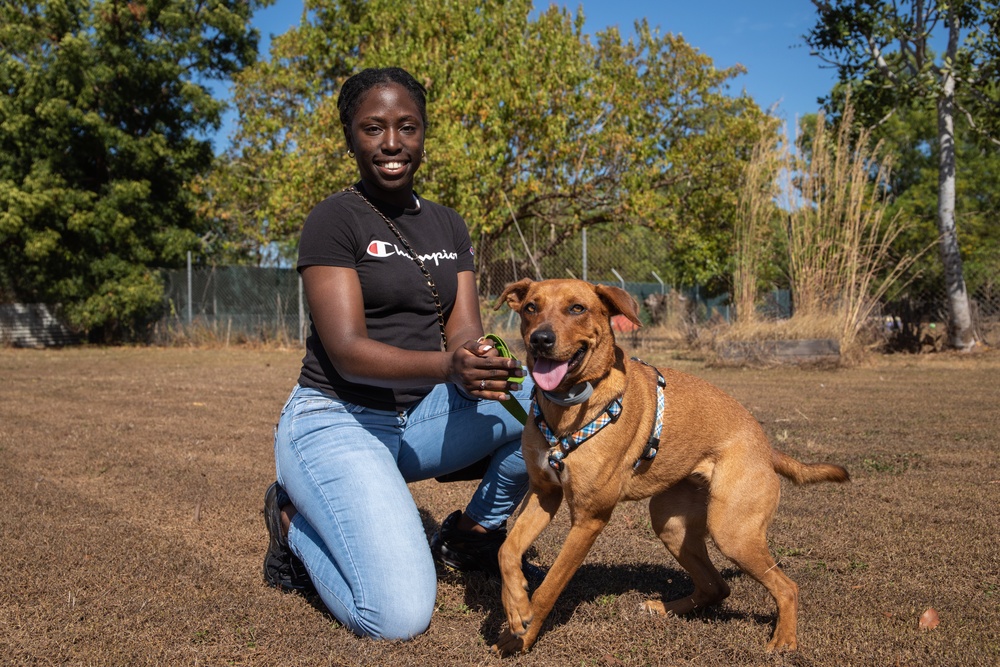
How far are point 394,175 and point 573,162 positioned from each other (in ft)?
49.4

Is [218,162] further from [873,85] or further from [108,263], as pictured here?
[873,85]

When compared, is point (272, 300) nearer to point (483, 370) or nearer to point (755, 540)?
point (483, 370)

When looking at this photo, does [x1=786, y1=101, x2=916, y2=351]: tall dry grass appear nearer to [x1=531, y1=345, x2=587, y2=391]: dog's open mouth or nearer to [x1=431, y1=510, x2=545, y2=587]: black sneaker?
[x1=431, y1=510, x2=545, y2=587]: black sneaker

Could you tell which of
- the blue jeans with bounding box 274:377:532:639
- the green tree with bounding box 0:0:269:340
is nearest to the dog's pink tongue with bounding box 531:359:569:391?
the blue jeans with bounding box 274:377:532:639

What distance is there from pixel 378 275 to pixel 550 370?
947mm

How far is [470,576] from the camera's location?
3.74m

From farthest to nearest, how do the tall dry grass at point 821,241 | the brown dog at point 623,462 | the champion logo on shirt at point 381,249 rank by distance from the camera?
the tall dry grass at point 821,241
the champion logo on shirt at point 381,249
the brown dog at point 623,462

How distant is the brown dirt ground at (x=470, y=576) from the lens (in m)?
2.86

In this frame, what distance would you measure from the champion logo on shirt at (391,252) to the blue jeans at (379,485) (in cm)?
58

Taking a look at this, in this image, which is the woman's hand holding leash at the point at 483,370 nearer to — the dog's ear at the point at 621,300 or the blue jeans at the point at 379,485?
the dog's ear at the point at 621,300

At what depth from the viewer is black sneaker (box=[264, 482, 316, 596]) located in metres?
3.45

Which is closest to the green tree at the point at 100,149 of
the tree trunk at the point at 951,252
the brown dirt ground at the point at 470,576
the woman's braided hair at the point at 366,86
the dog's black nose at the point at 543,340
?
the brown dirt ground at the point at 470,576

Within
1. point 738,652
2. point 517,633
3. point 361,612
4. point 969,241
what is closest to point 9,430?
point 361,612

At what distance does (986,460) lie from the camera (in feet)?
18.4
